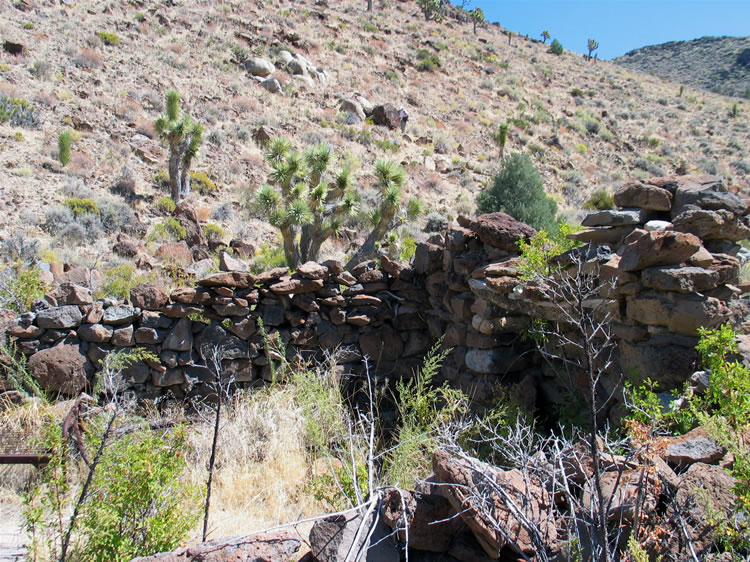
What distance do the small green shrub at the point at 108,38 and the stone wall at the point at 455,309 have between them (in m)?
19.0

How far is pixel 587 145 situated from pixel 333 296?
2330cm

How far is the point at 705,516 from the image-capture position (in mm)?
2057

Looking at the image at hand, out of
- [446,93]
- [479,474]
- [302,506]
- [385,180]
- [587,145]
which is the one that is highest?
[446,93]

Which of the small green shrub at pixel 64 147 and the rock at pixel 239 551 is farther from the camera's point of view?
the small green shrub at pixel 64 147

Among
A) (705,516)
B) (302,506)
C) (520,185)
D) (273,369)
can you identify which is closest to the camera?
(705,516)

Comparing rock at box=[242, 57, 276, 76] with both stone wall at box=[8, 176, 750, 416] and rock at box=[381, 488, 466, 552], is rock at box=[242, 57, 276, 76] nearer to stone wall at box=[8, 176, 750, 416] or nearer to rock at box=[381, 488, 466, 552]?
stone wall at box=[8, 176, 750, 416]

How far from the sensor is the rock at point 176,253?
32.9 feet

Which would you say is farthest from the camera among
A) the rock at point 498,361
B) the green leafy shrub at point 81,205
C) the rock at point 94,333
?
the green leafy shrub at point 81,205

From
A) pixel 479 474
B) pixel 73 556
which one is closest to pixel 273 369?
pixel 73 556

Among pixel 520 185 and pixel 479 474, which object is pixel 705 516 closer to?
pixel 479 474

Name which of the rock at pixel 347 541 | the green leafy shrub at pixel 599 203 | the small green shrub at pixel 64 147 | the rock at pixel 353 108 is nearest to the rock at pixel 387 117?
the rock at pixel 353 108

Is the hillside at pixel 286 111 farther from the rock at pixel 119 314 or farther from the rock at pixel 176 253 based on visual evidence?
the rock at pixel 119 314

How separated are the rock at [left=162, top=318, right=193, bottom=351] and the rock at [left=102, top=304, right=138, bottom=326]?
45 cm

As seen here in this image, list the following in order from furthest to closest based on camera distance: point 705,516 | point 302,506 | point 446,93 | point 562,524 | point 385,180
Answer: point 446,93, point 385,180, point 302,506, point 562,524, point 705,516
